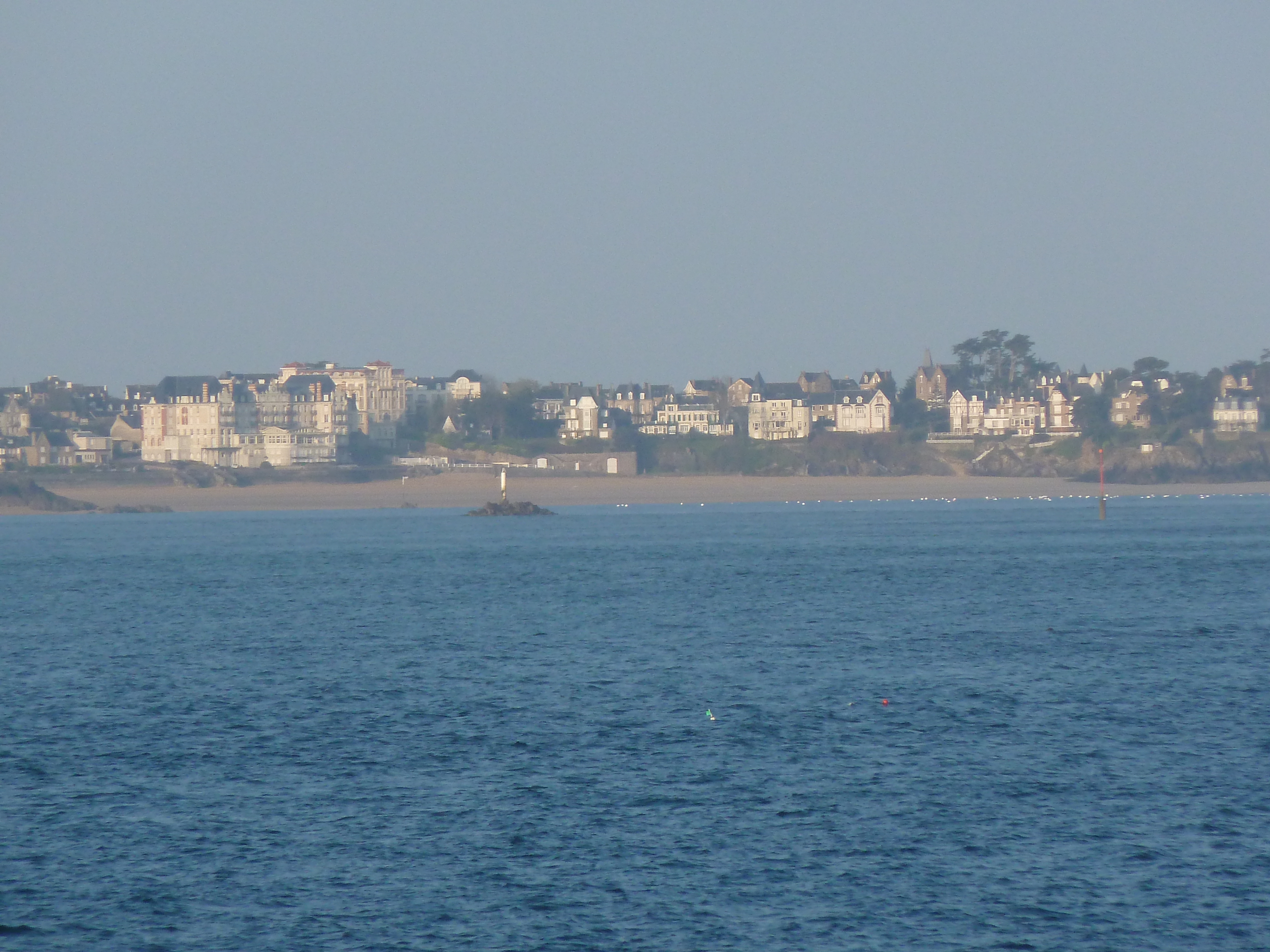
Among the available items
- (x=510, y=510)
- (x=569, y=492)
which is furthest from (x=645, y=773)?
(x=569, y=492)

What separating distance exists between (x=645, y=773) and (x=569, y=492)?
472 feet

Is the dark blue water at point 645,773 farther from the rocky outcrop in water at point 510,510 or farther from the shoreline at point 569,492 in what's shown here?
the shoreline at point 569,492

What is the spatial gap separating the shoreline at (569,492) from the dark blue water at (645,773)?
348ft

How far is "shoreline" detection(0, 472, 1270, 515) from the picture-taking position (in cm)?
16238

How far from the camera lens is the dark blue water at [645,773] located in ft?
58.3

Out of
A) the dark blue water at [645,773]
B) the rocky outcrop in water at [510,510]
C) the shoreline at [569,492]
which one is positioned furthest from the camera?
the shoreline at [569,492]

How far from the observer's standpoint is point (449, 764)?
2583 centimetres

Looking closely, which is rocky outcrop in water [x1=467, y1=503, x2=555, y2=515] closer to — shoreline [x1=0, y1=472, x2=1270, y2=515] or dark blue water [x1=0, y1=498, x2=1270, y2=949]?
shoreline [x1=0, y1=472, x2=1270, y2=515]

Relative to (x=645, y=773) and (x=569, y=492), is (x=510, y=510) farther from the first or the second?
(x=645, y=773)

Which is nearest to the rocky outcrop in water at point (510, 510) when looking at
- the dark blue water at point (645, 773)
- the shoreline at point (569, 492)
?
the shoreline at point (569, 492)

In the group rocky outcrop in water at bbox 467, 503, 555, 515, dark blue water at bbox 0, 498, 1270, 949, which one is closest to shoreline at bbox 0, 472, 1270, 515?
rocky outcrop in water at bbox 467, 503, 555, 515

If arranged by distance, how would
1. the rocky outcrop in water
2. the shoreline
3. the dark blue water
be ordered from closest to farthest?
the dark blue water, the rocky outcrop in water, the shoreline

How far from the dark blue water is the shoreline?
10617 centimetres

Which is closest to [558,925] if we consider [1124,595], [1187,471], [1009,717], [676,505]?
[1009,717]
